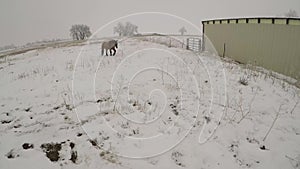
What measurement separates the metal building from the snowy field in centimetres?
409

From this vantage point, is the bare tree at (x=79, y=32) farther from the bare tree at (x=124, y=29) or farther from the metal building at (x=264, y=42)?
the metal building at (x=264, y=42)

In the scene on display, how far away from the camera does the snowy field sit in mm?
4309

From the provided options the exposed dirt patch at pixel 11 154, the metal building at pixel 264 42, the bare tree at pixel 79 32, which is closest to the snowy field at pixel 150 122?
the exposed dirt patch at pixel 11 154

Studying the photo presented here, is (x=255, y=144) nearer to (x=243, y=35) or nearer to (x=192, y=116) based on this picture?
(x=192, y=116)

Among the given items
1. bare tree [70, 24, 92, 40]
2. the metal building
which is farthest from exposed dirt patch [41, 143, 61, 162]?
bare tree [70, 24, 92, 40]

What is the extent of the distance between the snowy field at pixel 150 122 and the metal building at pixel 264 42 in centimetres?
409

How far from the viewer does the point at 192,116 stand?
5637 mm

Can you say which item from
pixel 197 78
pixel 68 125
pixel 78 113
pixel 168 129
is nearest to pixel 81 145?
pixel 68 125

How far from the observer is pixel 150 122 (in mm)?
5387

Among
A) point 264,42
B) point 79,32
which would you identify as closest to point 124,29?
point 79,32

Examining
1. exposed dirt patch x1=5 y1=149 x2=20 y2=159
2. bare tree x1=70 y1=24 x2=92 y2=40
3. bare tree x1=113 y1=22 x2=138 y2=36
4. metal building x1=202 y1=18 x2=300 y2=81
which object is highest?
bare tree x1=113 y1=22 x2=138 y2=36

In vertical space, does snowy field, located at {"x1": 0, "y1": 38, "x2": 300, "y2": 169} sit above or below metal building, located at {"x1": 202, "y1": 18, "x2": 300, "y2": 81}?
below

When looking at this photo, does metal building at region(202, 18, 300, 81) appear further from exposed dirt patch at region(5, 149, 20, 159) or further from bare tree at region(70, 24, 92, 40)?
bare tree at region(70, 24, 92, 40)

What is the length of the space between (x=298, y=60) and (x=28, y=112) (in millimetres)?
12321
